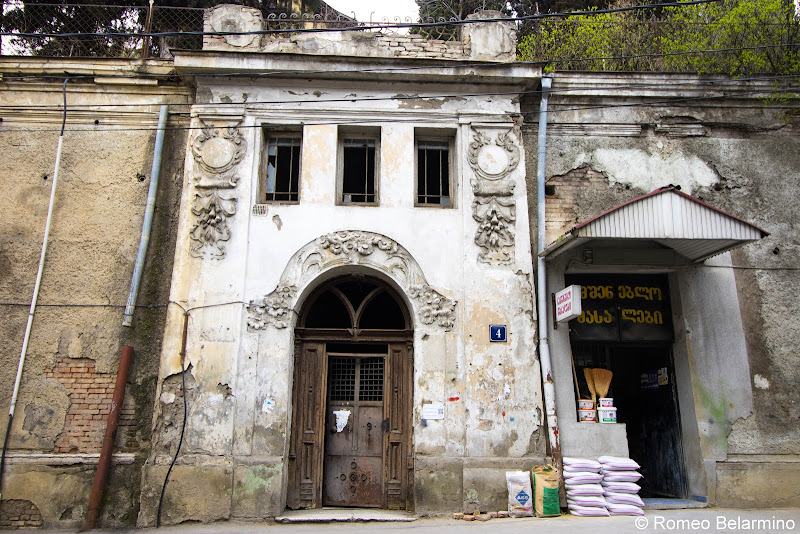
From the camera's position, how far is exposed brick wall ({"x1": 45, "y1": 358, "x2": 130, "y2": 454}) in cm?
771

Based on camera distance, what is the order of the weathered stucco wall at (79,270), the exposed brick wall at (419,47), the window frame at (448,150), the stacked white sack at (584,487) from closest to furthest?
the stacked white sack at (584,487) < the weathered stucco wall at (79,270) < the window frame at (448,150) < the exposed brick wall at (419,47)

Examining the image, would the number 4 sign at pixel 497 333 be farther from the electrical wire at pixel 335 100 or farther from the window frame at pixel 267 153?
the electrical wire at pixel 335 100

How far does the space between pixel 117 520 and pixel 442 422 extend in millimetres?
4311

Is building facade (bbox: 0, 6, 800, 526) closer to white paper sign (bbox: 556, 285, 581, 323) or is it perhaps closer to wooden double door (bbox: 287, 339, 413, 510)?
wooden double door (bbox: 287, 339, 413, 510)

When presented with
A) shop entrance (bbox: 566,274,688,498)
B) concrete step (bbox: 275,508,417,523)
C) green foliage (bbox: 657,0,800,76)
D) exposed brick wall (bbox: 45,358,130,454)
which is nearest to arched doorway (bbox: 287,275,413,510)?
concrete step (bbox: 275,508,417,523)

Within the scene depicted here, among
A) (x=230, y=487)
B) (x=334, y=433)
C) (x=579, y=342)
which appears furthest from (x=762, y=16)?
(x=230, y=487)

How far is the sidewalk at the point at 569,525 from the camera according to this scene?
21.6ft

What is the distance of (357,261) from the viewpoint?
829 cm

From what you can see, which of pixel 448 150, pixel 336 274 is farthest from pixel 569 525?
pixel 448 150

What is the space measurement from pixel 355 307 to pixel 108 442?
12.1ft

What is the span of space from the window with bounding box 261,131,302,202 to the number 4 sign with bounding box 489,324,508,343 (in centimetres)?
347

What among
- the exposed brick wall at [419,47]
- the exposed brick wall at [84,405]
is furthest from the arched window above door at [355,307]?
the exposed brick wall at [419,47]

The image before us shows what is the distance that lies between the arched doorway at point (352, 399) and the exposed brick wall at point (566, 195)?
2.57 m

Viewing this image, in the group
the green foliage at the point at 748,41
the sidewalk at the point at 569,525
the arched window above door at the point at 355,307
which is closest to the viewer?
the sidewalk at the point at 569,525
